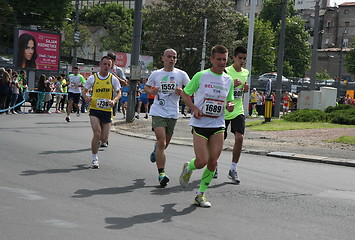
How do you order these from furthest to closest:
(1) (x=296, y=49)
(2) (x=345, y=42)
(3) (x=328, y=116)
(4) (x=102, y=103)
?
(2) (x=345, y=42) < (1) (x=296, y=49) < (3) (x=328, y=116) < (4) (x=102, y=103)

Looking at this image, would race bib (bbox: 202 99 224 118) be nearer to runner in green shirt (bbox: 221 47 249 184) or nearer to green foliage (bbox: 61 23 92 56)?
runner in green shirt (bbox: 221 47 249 184)

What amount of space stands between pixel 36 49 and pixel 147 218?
29.1 m

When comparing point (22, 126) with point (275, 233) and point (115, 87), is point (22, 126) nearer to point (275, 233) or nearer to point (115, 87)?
point (115, 87)

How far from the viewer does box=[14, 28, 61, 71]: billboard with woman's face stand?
108 ft

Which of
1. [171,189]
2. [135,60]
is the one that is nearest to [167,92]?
[171,189]

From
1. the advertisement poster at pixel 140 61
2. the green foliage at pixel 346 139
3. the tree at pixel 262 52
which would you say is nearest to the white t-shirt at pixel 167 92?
the green foliage at pixel 346 139

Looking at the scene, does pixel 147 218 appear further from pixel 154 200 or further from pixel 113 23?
pixel 113 23

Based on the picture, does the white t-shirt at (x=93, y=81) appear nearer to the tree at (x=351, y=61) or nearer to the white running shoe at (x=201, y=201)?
the white running shoe at (x=201, y=201)

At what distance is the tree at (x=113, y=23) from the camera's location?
78819 millimetres

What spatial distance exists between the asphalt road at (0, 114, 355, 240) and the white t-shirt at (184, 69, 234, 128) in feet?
3.14

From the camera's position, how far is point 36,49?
110 feet

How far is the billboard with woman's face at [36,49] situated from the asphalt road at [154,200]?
2245cm

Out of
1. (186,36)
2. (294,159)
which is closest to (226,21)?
(186,36)

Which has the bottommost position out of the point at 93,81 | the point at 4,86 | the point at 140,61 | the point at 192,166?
the point at 192,166
